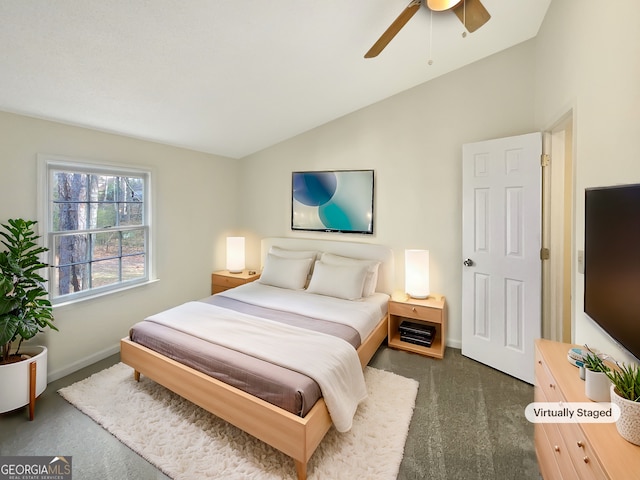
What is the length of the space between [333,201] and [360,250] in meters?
0.70

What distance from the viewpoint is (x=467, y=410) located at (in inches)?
83.1

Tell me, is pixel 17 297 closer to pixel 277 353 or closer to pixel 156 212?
pixel 156 212

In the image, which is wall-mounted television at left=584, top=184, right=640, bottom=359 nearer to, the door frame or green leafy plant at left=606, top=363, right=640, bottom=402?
green leafy plant at left=606, top=363, right=640, bottom=402

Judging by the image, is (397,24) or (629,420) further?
(397,24)

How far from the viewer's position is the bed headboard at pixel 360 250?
3.34 m

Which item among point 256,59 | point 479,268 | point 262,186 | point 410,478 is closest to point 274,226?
point 262,186

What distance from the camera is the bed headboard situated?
3.34 meters

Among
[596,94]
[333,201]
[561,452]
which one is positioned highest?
[596,94]

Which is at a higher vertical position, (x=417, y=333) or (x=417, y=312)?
(x=417, y=312)

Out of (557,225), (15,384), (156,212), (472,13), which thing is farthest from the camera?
(156,212)

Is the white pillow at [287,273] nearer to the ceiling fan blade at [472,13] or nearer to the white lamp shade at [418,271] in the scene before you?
the white lamp shade at [418,271]

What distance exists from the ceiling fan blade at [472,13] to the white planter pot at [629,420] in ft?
6.22

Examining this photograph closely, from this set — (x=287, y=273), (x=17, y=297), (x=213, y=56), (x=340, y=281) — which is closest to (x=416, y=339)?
(x=340, y=281)

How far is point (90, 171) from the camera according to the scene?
9.12ft
